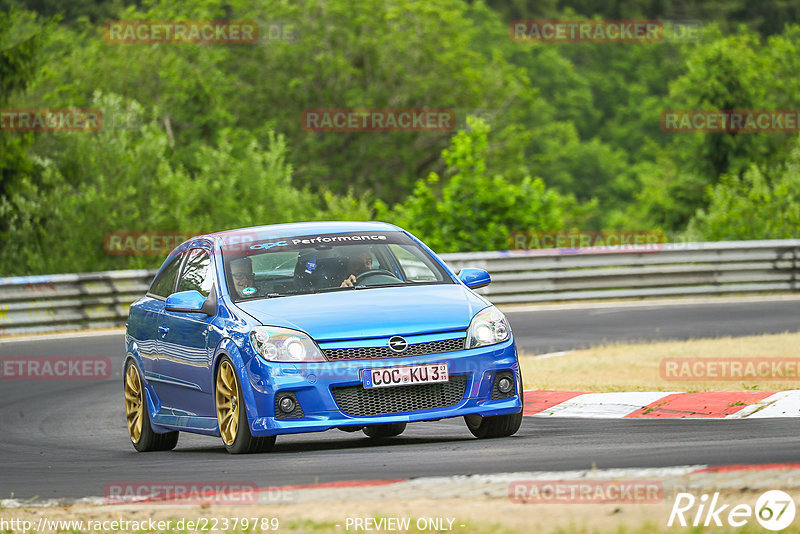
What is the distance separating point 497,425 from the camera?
9.27m

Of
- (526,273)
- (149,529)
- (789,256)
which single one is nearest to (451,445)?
(149,529)

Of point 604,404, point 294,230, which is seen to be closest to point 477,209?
point 604,404

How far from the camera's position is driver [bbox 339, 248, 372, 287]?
9656 mm

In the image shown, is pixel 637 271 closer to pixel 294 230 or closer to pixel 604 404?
pixel 604 404

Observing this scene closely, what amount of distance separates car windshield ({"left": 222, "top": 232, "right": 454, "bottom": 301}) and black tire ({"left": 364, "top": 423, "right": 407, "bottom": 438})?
1072 mm

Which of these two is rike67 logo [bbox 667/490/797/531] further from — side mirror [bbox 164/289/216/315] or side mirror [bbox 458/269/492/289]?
side mirror [bbox 164/289/216/315]

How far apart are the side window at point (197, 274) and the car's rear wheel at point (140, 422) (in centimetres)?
88

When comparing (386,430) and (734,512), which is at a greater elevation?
(734,512)

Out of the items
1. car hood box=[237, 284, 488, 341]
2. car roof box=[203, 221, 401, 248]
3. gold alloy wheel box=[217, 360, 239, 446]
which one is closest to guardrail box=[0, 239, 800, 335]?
car roof box=[203, 221, 401, 248]

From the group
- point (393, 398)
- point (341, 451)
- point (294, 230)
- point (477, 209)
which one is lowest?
point (477, 209)

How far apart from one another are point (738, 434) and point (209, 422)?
3346mm

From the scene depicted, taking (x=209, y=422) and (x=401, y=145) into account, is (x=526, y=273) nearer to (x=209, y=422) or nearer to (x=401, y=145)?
(x=209, y=422)

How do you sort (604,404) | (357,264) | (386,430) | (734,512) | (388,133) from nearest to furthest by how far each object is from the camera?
1. (734,512)
2. (357,264)
3. (386,430)
4. (604,404)
5. (388,133)

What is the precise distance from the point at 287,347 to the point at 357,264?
4.37 feet
